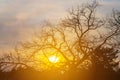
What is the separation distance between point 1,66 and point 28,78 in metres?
4.93

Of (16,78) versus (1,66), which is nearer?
(16,78)

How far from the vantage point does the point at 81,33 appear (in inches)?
1515

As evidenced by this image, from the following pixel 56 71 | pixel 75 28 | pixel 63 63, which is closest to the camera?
pixel 56 71

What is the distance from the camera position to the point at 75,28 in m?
38.9

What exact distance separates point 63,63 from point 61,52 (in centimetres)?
296

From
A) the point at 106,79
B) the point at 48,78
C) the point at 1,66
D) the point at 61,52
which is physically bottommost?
the point at 106,79

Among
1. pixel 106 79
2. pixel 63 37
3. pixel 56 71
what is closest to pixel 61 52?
pixel 63 37

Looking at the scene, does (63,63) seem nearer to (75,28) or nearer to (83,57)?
(83,57)

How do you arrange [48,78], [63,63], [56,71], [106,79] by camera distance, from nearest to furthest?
[106,79]
[48,78]
[56,71]
[63,63]

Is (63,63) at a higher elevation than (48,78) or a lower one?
higher

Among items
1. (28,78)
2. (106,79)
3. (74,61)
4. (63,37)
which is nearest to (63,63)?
(74,61)

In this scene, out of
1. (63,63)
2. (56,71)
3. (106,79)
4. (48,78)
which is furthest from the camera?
(63,63)

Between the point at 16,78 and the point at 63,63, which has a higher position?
the point at 63,63

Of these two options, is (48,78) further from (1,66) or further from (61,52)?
(61,52)
